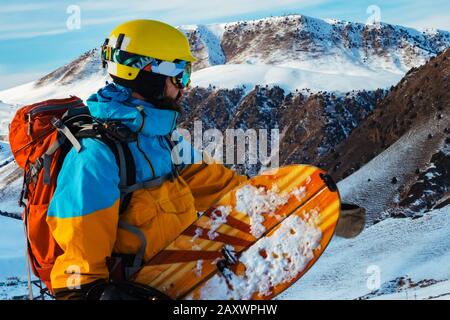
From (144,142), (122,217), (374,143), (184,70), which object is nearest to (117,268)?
(122,217)

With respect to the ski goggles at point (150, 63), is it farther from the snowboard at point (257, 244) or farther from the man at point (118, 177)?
the snowboard at point (257, 244)

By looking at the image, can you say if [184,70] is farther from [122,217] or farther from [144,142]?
[122,217]

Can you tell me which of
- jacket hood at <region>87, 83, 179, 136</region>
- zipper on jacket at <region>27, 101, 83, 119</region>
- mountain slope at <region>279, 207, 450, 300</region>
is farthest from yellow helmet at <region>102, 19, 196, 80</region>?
mountain slope at <region>279, 207, 450, 300</region>

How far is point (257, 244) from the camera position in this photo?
14.7 feet

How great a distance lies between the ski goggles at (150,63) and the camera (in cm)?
426

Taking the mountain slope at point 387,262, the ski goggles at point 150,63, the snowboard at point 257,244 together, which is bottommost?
the mountain slope at point 387,262

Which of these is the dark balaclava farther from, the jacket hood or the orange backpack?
the orange backpack

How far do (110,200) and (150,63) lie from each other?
3.69ft

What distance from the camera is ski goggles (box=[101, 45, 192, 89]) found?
426 cm

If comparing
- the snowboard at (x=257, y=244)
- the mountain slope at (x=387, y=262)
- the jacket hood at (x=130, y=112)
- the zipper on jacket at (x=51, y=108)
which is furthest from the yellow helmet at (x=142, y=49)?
the mountain slope at (x=387, y=262)

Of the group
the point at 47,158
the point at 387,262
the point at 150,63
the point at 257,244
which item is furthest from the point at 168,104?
the point at 387,262

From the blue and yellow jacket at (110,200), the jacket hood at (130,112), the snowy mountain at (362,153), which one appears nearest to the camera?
the blue and yellow jacket at (110,200)

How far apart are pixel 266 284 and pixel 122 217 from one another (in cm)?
117

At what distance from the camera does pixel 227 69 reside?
16812cm
